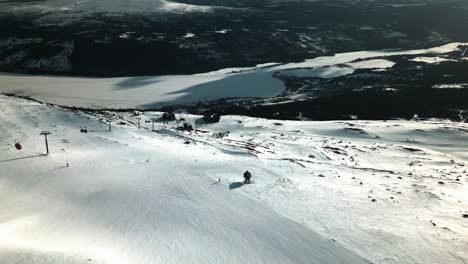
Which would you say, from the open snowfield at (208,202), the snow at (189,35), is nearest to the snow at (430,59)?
the snow at (189,35)

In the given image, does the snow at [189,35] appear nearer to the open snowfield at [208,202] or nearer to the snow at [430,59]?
the snow at [430,59]

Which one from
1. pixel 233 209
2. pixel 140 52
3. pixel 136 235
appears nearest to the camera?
pixel 136 235

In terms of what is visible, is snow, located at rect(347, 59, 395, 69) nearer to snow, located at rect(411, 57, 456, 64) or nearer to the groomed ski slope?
snow, located at rect(411, 57, 456, 64)

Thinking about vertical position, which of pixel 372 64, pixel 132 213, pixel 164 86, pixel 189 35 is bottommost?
pixel 164 86

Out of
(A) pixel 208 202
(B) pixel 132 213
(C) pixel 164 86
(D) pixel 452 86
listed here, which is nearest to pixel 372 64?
(D) pixel 452 86

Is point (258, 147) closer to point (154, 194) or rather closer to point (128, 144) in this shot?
point (128, 144)

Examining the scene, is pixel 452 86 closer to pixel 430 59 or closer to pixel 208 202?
pixel 430 59

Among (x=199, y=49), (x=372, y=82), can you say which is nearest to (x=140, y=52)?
(x=199, y=49)
